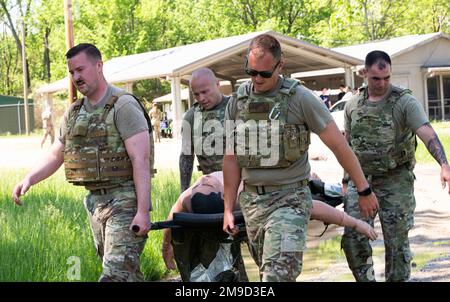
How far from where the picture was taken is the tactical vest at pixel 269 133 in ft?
15.6

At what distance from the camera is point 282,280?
461cm

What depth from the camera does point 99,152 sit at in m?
5.22

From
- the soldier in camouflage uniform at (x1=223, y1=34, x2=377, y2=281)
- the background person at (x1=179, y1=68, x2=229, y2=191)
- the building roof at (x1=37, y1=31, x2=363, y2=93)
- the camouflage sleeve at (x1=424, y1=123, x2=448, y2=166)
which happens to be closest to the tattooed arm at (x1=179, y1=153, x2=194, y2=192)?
the background person at (x1=179, y1=68, x2=229, y2=191)

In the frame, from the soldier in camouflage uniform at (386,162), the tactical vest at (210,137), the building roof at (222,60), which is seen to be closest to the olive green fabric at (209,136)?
the tactical vest at (210,137)

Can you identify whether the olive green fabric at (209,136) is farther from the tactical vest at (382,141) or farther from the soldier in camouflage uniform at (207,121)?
the tactical vest at (382,141)

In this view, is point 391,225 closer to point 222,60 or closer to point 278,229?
point 278,229

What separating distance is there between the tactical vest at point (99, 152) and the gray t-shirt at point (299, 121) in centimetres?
82

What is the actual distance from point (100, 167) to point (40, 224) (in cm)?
315

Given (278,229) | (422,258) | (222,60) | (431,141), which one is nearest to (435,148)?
(431,141)

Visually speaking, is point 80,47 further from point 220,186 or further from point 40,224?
point 40,224

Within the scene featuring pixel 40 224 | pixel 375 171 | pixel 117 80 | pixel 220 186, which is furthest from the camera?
pixel 117 80

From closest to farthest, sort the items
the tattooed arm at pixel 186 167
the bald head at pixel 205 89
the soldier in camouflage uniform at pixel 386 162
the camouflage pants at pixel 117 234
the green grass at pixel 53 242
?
1. the camouflage pants at pixel 117 234
2. the soldier in camouflage uniform at pixel 386 162
3. the green grass at pixel 53 242
4. the bald head at pixel 205 89
5. the tattooed arm at pixel 186 167

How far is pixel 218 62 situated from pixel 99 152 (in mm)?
29105

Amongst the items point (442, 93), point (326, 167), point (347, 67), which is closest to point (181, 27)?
point (442, 93)
